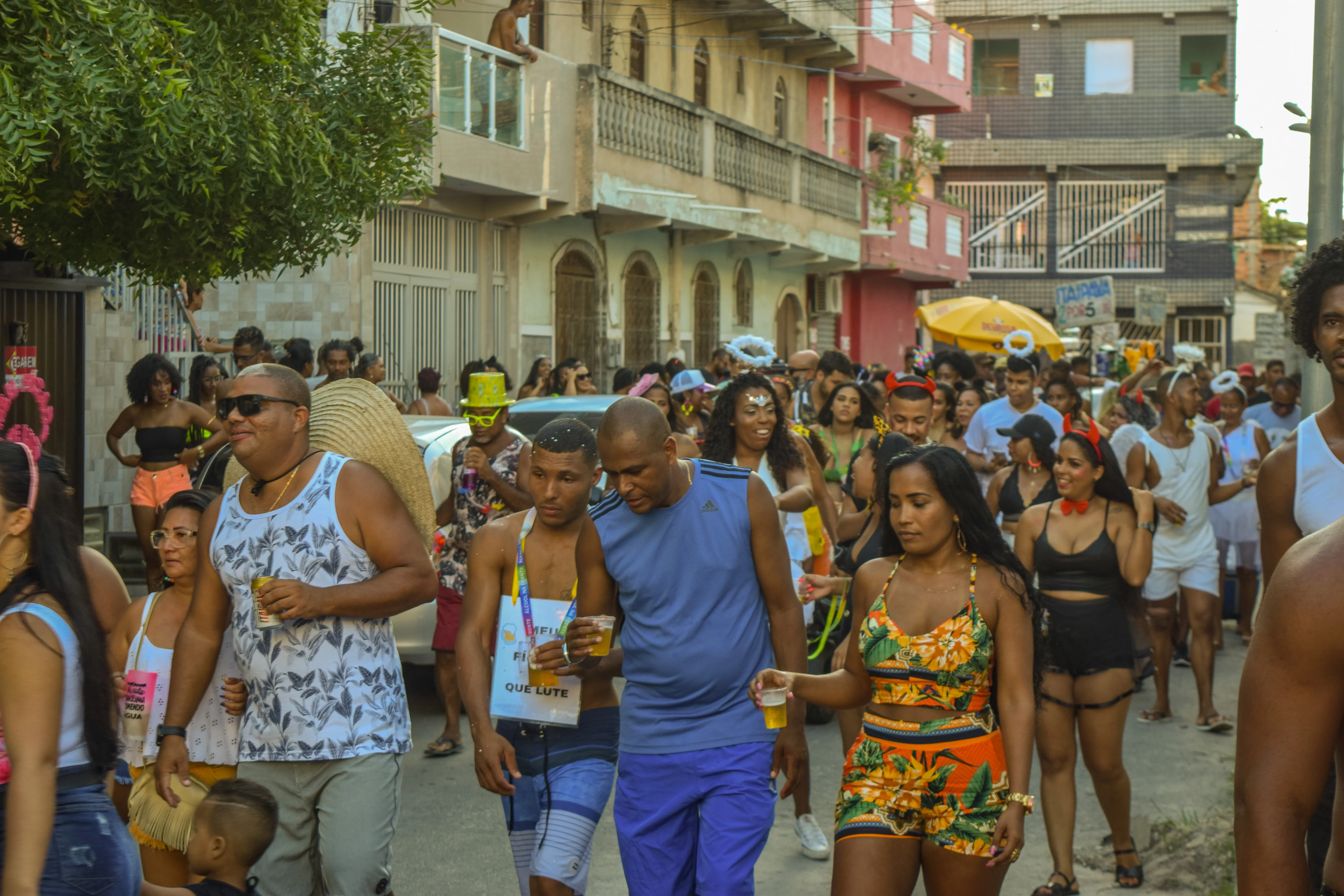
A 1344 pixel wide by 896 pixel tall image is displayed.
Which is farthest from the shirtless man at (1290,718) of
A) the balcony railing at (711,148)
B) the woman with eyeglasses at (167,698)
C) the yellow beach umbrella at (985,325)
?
the yellow beach umbrella at (985,325)

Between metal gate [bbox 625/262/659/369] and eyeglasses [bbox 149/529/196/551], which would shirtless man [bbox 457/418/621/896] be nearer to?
eyeglasses [bbox 149/529/196/551]

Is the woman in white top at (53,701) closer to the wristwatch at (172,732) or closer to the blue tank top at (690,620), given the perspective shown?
the wristwatch at (172,732)

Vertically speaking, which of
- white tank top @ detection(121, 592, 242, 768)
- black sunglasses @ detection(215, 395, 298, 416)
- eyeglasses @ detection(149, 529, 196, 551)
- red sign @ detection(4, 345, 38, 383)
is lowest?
white tank top @ detection(121, 592, 242, 768)

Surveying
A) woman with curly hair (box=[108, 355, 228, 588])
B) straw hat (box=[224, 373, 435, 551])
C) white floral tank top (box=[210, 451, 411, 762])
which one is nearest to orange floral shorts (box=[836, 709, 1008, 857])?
white floral tank top (box=[210, 451, 411, 762])

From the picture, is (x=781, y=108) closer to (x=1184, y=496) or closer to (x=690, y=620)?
(x=1184, y=496)

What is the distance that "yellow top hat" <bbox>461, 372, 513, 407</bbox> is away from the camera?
7.71 m

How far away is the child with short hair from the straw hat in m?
0.93

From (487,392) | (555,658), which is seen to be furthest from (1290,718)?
(487,392)

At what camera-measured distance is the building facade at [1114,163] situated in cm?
4175

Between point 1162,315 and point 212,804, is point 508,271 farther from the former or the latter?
point 212,804

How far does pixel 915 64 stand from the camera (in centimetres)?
3161

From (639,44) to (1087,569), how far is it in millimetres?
16699

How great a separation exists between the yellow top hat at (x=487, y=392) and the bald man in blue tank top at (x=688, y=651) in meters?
3.24

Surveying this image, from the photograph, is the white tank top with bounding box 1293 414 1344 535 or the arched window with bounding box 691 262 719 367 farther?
the arched window with bounding box 691 262 719 367
